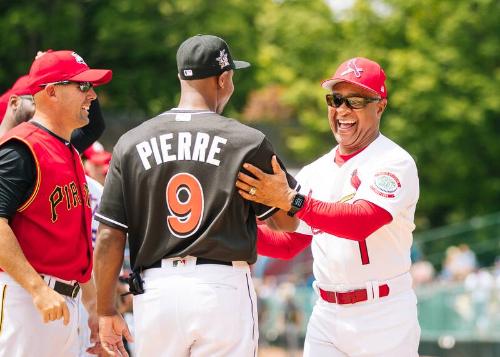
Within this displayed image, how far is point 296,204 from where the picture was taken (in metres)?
6.17

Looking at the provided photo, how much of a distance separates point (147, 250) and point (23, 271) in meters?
0.73

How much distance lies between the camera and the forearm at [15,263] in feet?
19.6

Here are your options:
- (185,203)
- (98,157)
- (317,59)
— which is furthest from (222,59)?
(317,59)

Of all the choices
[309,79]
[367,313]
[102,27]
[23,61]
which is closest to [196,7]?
[102,27]

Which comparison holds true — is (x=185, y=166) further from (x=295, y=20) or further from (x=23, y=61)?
(x=295, y=20)

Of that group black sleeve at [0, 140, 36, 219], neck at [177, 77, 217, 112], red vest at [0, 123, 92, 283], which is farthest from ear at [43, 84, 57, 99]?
neck at [177, 77, 217, 112]

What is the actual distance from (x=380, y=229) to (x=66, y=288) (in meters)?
1.99

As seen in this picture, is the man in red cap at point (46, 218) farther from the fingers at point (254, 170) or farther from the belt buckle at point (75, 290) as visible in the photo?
the fingers at point (254, 170)

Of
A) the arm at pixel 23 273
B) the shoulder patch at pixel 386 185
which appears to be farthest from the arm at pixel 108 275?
the shoulder patch at pixel 386 185

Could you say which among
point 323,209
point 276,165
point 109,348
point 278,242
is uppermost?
point 276,165

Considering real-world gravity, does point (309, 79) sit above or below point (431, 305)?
above

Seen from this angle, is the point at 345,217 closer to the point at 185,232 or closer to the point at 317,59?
the point at 185,232

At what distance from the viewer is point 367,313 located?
6887mm

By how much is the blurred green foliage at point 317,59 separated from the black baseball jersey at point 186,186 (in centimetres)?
2434
